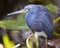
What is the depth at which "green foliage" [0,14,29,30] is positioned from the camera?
1.61m

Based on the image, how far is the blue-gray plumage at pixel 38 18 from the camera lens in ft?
5.22

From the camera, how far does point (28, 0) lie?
1.61 meters

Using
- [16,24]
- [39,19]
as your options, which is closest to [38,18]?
[39,19]

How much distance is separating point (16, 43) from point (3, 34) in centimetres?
10

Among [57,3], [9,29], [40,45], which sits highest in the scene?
[57,3]

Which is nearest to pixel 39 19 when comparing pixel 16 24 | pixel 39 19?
pixel 39 19

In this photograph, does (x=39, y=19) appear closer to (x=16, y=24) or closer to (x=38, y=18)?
(x=38, y=18)

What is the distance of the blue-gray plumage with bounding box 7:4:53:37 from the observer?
159 cm

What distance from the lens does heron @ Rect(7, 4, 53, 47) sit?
1592mm

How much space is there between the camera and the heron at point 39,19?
62.7 inches

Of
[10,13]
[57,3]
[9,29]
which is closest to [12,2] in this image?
[10,13]

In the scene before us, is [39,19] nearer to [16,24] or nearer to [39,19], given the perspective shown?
[39,19]

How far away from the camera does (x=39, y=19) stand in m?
1.60

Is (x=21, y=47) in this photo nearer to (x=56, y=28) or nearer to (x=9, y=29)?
(x=9, y=29)
